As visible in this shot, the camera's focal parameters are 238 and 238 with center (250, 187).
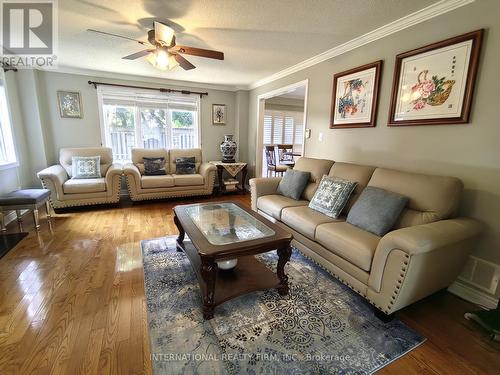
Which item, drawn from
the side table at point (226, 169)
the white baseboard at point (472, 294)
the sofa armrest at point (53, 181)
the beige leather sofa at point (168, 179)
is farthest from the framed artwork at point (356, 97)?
the sofa armrest at point (53, 181)

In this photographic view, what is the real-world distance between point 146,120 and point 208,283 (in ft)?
14.1

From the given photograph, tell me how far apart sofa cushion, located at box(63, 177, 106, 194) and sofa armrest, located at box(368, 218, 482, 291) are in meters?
3.94

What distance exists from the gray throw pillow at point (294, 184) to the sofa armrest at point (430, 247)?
4.79 ft

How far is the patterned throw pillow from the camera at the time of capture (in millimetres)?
3965

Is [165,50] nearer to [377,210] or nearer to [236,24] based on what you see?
[236,24]

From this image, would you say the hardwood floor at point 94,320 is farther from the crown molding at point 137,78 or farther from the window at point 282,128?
the window at point 282,128

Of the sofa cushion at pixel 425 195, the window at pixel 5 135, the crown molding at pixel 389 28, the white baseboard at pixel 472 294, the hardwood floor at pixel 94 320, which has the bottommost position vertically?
the hardwood floor at pixel 94 320

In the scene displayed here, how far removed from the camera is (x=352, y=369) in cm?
130

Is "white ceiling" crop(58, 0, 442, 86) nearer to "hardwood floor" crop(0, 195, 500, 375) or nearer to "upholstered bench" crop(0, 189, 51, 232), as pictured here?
"upholstered bench" crop(0, 189, 51, 232)

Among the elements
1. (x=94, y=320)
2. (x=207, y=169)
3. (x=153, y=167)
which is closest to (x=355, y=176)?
(x=94, y=320)

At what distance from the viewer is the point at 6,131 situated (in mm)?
3465

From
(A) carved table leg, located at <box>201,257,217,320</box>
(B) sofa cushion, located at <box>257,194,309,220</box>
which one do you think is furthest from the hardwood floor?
(B) sofa cushion, located at <box>257,194,309,220</box>

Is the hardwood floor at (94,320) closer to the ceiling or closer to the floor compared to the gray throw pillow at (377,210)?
closer to the floor

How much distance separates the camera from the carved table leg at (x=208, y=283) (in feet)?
5.11
